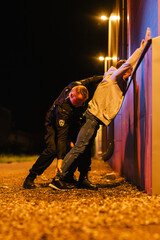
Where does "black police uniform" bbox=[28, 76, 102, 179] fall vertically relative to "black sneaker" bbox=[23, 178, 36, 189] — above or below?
above

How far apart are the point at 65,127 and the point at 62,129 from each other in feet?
0.18

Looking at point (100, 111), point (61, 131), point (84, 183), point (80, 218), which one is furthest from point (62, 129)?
point (80, 218)

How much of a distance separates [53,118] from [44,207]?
1945 mm

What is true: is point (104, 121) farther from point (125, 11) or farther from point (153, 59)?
point (125, 11)

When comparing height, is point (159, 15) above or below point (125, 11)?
below

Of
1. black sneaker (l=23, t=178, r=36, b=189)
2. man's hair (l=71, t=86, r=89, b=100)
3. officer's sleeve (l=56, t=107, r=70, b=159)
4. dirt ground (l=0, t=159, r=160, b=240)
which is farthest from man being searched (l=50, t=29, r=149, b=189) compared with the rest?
dirt ground (l=0, t=159, r=160, b=240)

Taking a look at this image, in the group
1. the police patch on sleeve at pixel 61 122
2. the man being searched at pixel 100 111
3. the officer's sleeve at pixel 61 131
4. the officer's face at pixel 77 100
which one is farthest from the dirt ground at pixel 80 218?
the officer's face at pixel 77 100

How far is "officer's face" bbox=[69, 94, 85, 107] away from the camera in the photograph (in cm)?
439

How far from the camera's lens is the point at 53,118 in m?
4.83

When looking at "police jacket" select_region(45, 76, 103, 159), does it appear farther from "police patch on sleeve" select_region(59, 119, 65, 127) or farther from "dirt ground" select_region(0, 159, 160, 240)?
"dirt ground" select_region(0, 159, 160, 240)

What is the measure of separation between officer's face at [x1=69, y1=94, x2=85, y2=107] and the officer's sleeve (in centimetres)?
23

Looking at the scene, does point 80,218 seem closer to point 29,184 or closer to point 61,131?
point 61,131

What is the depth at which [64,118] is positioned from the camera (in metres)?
4.52

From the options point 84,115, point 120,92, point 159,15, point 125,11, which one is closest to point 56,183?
point 84,115
